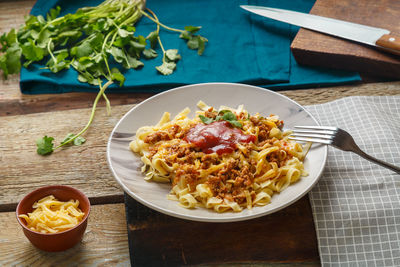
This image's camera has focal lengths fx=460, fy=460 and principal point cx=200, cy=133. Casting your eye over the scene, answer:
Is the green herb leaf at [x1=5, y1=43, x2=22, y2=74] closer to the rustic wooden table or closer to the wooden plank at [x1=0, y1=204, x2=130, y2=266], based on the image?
the rustic wooden table

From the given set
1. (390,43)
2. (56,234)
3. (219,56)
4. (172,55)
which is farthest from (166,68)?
(56,234)

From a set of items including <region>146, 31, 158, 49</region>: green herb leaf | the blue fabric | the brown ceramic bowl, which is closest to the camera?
the brown ceramic bowl

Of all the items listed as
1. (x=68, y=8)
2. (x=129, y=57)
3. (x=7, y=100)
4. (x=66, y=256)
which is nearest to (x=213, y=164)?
(x=66, y=256)

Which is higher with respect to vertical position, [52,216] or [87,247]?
[52,216]

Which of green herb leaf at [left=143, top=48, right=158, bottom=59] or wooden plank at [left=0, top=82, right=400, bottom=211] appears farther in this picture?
green herb leaf at [left=143, top=48, right=158, bottom=59]

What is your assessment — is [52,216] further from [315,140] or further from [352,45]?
[352,45]

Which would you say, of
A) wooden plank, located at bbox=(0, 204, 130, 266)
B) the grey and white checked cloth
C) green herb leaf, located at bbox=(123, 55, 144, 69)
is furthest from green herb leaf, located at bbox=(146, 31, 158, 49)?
wooden plank, located at bbox=(0, 204, 130, 266)

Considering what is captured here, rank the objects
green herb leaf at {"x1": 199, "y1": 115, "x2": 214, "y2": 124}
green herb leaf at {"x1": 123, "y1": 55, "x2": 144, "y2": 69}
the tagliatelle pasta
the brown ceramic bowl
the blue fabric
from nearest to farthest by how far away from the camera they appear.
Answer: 1. the brown ceramic bowl
2. the tagliatelle pasta
3. green herb leaf at {"x1": 199, "y1": 115, "x2": 214, "y2": 124}
4. the blue fabric
5. green herb leaf at {"x1": 123, "y1": 55, "x2": 144, "y2": 69}
